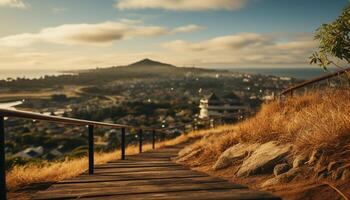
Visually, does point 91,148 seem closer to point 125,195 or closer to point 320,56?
point 125,195

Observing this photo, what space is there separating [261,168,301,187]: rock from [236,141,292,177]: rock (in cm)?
66

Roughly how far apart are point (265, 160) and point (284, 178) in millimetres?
873

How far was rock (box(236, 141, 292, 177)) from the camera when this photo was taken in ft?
18.4

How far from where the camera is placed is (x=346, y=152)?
188 inches

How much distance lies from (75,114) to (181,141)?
241 ft

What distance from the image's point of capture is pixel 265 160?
568 cm

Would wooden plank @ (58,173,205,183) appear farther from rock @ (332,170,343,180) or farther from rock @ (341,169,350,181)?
rock @ (341,169,350,181)

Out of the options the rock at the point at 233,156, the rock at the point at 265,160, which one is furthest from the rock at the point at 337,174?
the rock at the point at 233,156

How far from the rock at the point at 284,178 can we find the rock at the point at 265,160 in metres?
0.66

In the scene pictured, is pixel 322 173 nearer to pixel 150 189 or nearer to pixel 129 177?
pixel 150 189

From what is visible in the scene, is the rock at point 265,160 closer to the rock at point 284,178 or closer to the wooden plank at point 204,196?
the rock at point 284,178

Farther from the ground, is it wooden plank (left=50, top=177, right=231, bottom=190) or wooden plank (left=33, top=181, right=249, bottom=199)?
wooden plank (left=33, top=181, right=249, bottom=199)

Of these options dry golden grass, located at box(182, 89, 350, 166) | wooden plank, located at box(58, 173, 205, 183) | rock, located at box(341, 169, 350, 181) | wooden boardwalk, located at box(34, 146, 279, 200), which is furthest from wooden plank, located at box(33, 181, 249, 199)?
dry golden grass, located at box(182, 89, 350, 166)

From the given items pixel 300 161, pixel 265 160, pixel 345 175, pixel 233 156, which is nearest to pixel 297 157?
pixel 300 161
